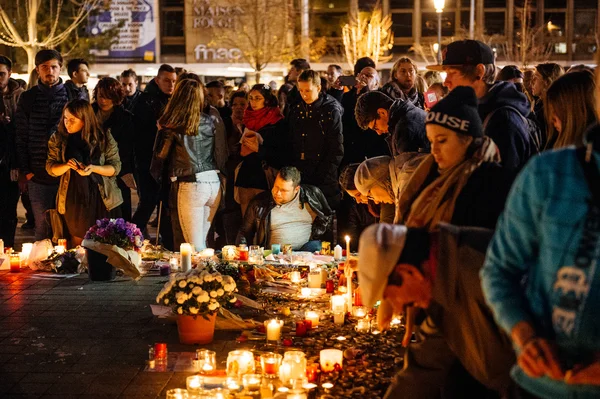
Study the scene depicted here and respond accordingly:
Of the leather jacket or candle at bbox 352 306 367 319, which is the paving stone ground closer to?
candle at bbox 352 306 367 319

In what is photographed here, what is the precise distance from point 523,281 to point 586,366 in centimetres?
37

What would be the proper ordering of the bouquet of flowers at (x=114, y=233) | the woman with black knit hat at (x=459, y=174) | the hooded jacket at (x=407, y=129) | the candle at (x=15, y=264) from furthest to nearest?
the candle at (x=15, y=264) → the bouquet of flowers at (x=114, y=233) → the hooded jacket at (x=407, y=129) → the woman with black knit hat at (x=459, y=174)

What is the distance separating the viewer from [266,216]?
29.8 feet

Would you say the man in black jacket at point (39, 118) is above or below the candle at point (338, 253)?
above

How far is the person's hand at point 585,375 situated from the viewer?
2.71 metres

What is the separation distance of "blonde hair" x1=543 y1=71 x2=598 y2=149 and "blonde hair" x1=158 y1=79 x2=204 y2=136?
4.90m

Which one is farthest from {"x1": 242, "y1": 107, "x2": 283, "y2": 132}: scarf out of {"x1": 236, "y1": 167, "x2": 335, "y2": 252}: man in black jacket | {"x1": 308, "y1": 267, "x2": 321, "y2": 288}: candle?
{"x1": 308, "y1": 267, "x2": 321, "y2": 288}: candle

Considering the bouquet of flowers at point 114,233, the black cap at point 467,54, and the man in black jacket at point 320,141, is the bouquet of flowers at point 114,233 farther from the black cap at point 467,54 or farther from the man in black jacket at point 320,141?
the black cap at point 467,54

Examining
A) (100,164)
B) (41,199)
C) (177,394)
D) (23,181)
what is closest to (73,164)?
(100,164)

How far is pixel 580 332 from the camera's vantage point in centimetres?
277

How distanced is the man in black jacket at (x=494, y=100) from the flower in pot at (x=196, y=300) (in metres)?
2.13

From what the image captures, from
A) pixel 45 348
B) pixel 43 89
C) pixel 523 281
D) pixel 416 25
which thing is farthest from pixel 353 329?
pixel 416 25

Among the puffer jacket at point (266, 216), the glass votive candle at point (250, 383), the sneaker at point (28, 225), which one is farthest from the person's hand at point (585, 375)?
the sneaker at point (28, 225)

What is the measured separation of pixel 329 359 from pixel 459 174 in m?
2.04
